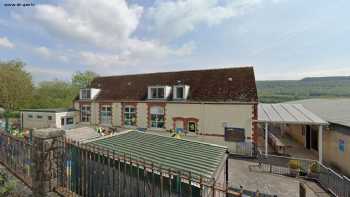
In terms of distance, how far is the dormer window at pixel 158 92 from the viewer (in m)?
17.4

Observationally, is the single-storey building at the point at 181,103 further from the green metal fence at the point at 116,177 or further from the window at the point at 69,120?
the green metal fence at the point at 116,177

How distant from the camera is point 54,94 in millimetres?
37906

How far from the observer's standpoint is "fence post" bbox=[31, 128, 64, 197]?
4.24 metres

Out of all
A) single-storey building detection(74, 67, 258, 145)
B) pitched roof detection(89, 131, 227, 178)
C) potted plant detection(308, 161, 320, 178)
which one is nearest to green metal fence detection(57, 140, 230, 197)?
pitched roof detection(89, 131, 227, 178)

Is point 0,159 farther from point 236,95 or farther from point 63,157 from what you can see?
point 236,95

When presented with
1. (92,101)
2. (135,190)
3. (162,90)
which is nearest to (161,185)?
(135,190)

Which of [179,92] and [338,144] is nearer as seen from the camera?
[338,144]

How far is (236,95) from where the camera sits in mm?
14828

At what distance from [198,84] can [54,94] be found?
119 ft

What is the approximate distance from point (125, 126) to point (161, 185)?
16956 millimetres

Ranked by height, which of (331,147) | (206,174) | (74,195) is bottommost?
(331,147)

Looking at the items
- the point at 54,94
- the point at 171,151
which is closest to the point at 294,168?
the point at 171,151

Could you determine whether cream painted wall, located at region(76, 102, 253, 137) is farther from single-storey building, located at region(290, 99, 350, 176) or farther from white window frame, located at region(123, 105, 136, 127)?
single-storey building, located at region(290, 99, 350, 176)

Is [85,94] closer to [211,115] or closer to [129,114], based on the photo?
[129,114]
